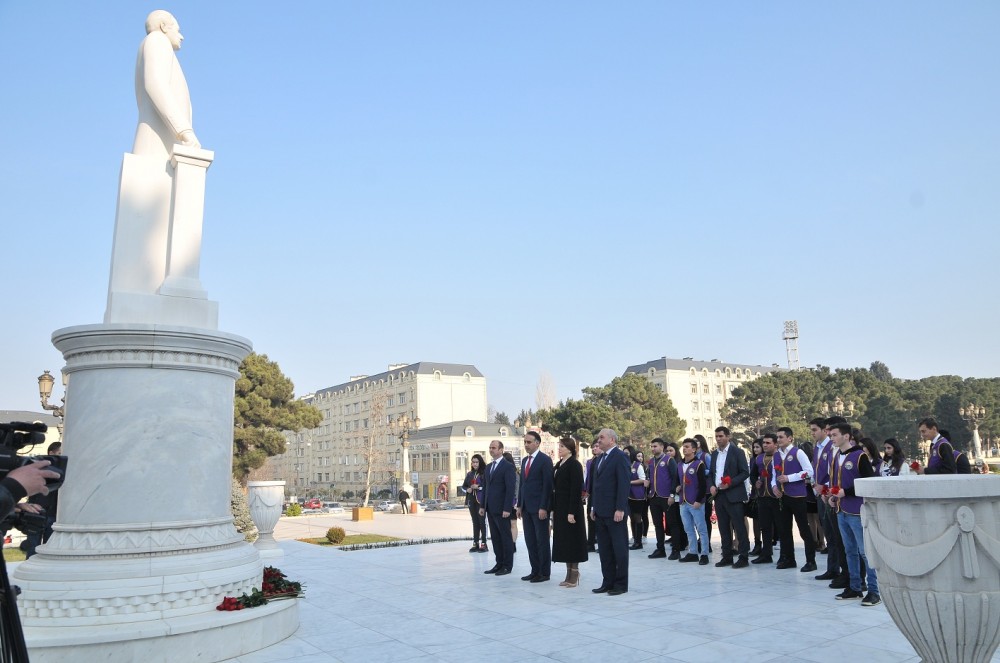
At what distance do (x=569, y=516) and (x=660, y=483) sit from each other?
3282 mm

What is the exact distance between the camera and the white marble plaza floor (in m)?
4.91

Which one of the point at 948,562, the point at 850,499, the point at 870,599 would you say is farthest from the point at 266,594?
the point at 850,499

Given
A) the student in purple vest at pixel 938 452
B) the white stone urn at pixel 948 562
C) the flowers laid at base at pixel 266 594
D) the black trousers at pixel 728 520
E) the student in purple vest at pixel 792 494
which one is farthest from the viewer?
the black trousers at pixel 728 520

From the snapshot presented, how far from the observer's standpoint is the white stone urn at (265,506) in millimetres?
11453

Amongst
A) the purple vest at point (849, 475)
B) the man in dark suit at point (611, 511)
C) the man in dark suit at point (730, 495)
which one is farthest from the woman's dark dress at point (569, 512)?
the purple vest at point (849, 475)

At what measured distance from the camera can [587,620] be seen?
6.04 m

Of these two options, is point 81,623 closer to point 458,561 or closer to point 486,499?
point 486,499

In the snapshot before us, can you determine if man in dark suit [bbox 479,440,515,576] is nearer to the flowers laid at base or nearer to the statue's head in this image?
the flowers laid at base

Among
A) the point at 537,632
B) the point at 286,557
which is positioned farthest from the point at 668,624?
the point at 286,557

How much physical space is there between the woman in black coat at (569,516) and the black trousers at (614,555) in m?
0.38

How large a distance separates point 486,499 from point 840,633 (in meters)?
5.31

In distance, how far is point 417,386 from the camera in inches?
3059

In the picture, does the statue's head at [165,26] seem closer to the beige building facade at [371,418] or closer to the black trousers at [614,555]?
the black trousers at [614,555]

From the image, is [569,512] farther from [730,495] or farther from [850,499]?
[850,499]
